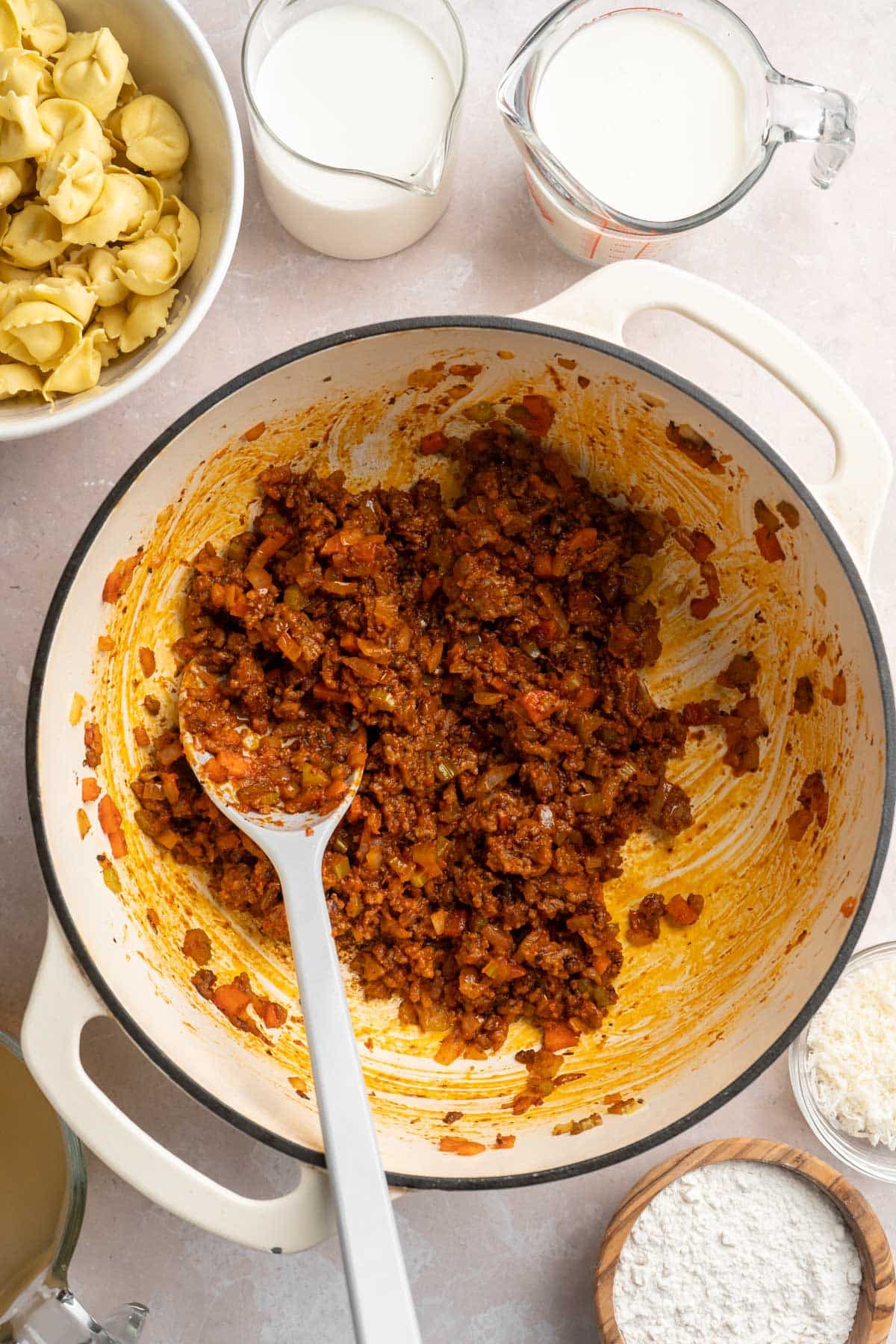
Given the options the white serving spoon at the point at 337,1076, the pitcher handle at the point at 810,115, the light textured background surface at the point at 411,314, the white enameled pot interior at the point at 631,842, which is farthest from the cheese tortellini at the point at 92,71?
the pitcher handle at the point at 810,115

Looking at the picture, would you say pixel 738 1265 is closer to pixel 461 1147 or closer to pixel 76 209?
pixel 461 1147

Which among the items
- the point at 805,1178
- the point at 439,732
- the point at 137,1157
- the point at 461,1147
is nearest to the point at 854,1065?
the point at 805,1178

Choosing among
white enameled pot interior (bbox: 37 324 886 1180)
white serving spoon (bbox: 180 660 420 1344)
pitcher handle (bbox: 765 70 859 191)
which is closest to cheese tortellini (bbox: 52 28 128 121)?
white enameled pot interior (bbox: 37 324 886 1180)

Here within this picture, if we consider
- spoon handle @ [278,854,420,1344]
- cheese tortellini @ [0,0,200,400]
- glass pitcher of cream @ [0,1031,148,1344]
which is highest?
cheese tortellini @ [0,0,200,400]

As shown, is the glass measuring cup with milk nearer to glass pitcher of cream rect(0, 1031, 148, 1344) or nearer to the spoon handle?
the spoon handle

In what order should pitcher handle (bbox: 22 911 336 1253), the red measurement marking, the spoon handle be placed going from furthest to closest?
1. the red measurement marking
2. pitcher handle (bbox: 22 911 336 1253)
3. the spoon handle

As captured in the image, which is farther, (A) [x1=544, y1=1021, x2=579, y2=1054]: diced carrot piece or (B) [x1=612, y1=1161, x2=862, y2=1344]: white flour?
(B) [x1=612, y1=1161, x2=862, y2=1344]: white flour

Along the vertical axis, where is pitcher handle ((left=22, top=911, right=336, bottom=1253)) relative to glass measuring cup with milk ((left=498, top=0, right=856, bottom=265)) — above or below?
below

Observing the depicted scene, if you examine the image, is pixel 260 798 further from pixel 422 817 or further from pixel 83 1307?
pixel 83 1307

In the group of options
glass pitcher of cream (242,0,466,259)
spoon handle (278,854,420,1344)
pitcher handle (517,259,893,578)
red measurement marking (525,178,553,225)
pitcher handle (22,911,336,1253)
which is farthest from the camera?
red measurement marking (525,178,553,225)
